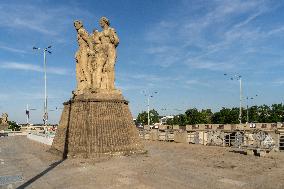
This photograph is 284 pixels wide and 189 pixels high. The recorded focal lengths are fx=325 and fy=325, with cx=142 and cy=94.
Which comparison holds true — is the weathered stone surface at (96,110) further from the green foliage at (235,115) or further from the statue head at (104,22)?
the green foliage at (235,115)

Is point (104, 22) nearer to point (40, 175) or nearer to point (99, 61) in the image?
point (99, 61)

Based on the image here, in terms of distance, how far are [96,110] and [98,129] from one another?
1232 mm

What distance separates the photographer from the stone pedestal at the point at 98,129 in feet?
60.0

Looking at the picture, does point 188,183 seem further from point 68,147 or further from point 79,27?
point 79,27

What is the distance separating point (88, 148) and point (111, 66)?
5.81 m

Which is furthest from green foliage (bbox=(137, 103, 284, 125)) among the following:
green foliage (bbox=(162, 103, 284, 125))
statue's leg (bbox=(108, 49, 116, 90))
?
statue's leg (bbox=(108, 49, 116, 90))

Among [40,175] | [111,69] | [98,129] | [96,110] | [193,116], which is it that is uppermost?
[111,69]

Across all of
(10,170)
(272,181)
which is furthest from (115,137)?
(272,181)

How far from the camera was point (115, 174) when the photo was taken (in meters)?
13.6

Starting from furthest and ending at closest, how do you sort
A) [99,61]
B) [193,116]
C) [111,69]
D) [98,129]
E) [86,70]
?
[193,116] < [86,70] < [111,69] < [99,61] < [98,129]

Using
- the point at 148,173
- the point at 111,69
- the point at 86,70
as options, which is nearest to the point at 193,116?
the point at 86,70

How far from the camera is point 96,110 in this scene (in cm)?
1925

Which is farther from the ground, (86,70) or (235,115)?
(86,70)

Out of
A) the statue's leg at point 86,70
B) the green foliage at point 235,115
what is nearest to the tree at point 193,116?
the green foliage at point 235,115
